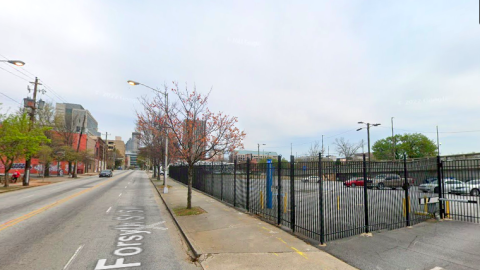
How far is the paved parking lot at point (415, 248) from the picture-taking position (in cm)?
532

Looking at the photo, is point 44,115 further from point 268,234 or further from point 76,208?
point 268,234

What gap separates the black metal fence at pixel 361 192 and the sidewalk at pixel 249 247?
2.25ft

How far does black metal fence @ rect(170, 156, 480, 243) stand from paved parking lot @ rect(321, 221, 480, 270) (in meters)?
0.45

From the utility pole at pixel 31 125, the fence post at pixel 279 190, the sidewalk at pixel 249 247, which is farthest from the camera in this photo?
the utility pole at pixel 31 125

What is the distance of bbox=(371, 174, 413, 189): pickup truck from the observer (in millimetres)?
7984

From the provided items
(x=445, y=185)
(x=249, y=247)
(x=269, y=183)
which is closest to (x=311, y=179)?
(x=249, y=247)

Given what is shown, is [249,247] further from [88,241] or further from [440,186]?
[440,186]

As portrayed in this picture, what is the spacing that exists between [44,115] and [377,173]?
164 ft

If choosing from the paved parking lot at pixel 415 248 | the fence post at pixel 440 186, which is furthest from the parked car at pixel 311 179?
the fence post at pixel 440 186

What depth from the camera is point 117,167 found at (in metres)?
168

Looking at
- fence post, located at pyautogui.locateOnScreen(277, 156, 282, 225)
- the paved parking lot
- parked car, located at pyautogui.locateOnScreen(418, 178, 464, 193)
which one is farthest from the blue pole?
parked car, located at pyautogui.locateOnScreen(418, 178, 464, 193)

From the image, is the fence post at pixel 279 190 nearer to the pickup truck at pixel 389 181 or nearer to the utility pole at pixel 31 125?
the pickup truck at pixel 389 181

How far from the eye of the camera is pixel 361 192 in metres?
7.50

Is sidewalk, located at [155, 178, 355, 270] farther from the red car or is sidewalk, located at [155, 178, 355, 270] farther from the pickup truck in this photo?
the pickup truck
